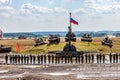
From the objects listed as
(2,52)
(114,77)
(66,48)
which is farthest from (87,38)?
(114,77)

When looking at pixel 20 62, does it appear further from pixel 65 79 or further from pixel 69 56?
pixel 65 79

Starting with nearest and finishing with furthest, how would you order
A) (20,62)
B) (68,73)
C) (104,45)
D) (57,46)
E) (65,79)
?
(65,79) < (68,73) < (20,62) < (57,46) < (104,45)

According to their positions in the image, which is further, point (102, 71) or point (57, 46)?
point (57, 46)

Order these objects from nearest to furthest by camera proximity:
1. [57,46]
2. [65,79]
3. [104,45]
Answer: [65,79]
[57,46]
[104,45]

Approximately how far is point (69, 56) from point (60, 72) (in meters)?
18.0

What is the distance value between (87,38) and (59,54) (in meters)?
28.1

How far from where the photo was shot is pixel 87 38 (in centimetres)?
9419

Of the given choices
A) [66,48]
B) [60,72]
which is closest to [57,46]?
[66,48]

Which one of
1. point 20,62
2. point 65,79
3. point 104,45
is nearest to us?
point 65,79

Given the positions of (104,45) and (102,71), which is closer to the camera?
(102,71)

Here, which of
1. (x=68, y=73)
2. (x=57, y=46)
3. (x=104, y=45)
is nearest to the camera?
(x=68, y=73)

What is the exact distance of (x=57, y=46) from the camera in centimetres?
8550

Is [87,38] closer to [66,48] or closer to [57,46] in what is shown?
[57,46]

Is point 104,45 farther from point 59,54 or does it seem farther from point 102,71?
point 102,71
